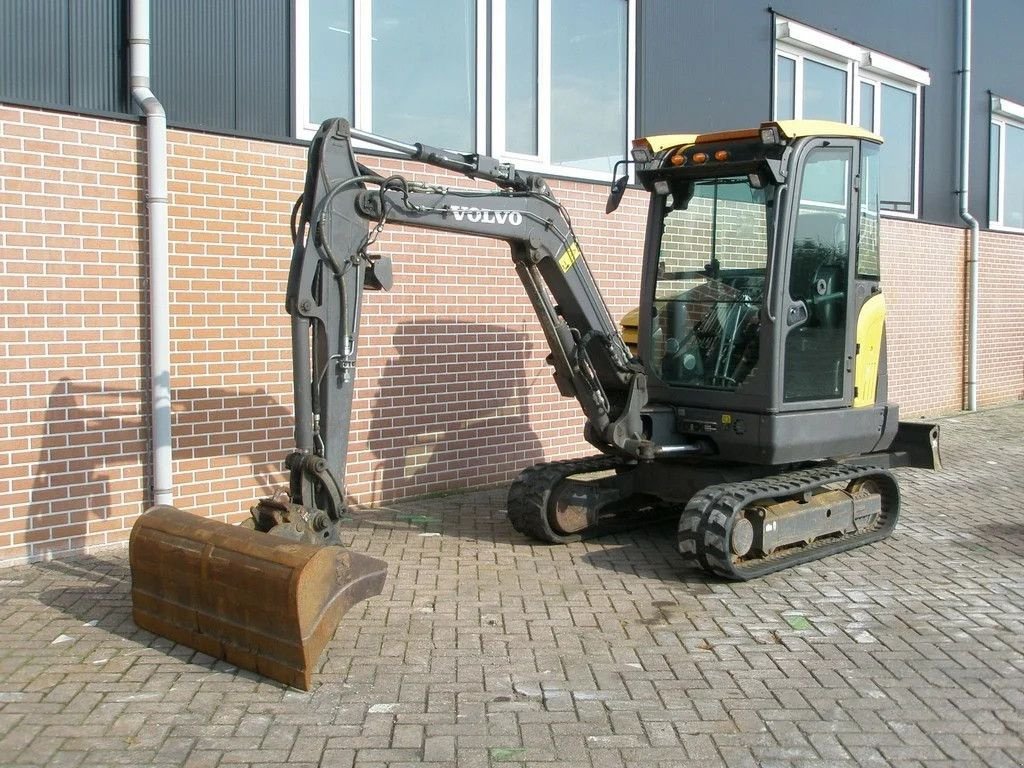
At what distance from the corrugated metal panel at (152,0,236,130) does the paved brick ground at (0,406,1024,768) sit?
10.1 feet

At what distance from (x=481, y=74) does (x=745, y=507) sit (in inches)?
188

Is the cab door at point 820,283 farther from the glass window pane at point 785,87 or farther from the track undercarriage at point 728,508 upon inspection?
the glass window pane at point 785,87

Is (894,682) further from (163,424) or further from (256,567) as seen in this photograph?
(163,424)

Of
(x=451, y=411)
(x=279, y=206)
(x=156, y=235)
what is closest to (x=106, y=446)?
(x=156, y=235)

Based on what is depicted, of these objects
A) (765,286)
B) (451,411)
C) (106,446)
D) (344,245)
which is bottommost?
(106,446)

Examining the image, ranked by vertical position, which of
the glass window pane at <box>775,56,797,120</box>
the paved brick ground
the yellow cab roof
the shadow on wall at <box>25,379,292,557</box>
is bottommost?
the paved brick ground

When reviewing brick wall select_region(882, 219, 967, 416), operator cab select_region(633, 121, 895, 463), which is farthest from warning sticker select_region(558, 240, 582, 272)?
brick wall select_region(882, 219, 967, 416)

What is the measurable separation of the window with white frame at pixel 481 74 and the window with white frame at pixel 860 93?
2.81 m

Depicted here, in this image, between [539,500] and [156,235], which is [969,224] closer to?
[539,500]

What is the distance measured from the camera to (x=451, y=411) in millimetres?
9336

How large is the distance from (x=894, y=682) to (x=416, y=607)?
101 inches

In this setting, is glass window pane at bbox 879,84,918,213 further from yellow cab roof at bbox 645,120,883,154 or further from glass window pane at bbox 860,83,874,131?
yellow cab roof at bbox 645,120,883,154

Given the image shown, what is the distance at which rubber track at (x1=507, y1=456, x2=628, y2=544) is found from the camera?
7430mm

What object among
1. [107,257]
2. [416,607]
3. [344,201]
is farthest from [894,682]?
[107,257]
